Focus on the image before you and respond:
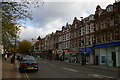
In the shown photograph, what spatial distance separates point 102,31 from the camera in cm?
3647

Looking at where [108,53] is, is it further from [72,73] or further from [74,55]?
[72,73]

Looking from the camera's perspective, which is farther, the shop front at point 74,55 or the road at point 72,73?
the shop front at point 74,55

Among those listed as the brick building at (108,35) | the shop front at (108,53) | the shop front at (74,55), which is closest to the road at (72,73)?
the shop front at (108,53)

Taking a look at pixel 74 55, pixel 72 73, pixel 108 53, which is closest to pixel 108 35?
pixel 108 53

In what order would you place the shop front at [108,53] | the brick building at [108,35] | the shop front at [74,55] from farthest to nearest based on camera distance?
the shop front at [74,55], the brick building at [108,35], the shop front at [108,53]

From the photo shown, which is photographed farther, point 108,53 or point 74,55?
point 74,55

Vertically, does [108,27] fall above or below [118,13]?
below

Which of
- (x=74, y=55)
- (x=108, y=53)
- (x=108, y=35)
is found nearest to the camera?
(x=108, y=35)

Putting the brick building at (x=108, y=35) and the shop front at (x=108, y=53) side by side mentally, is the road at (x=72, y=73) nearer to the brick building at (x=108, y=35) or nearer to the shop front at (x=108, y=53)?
the shop front at (x=108, y=53)

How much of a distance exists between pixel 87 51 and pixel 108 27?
10.2m

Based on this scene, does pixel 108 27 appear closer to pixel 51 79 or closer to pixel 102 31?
pixel 102 31

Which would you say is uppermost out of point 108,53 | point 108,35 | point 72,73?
point 108,35

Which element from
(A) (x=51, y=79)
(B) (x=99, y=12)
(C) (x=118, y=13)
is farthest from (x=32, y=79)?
(B) (x=99, y=12)

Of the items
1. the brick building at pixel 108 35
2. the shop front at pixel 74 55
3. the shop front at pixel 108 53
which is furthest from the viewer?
the shop front at pixel 74 55
